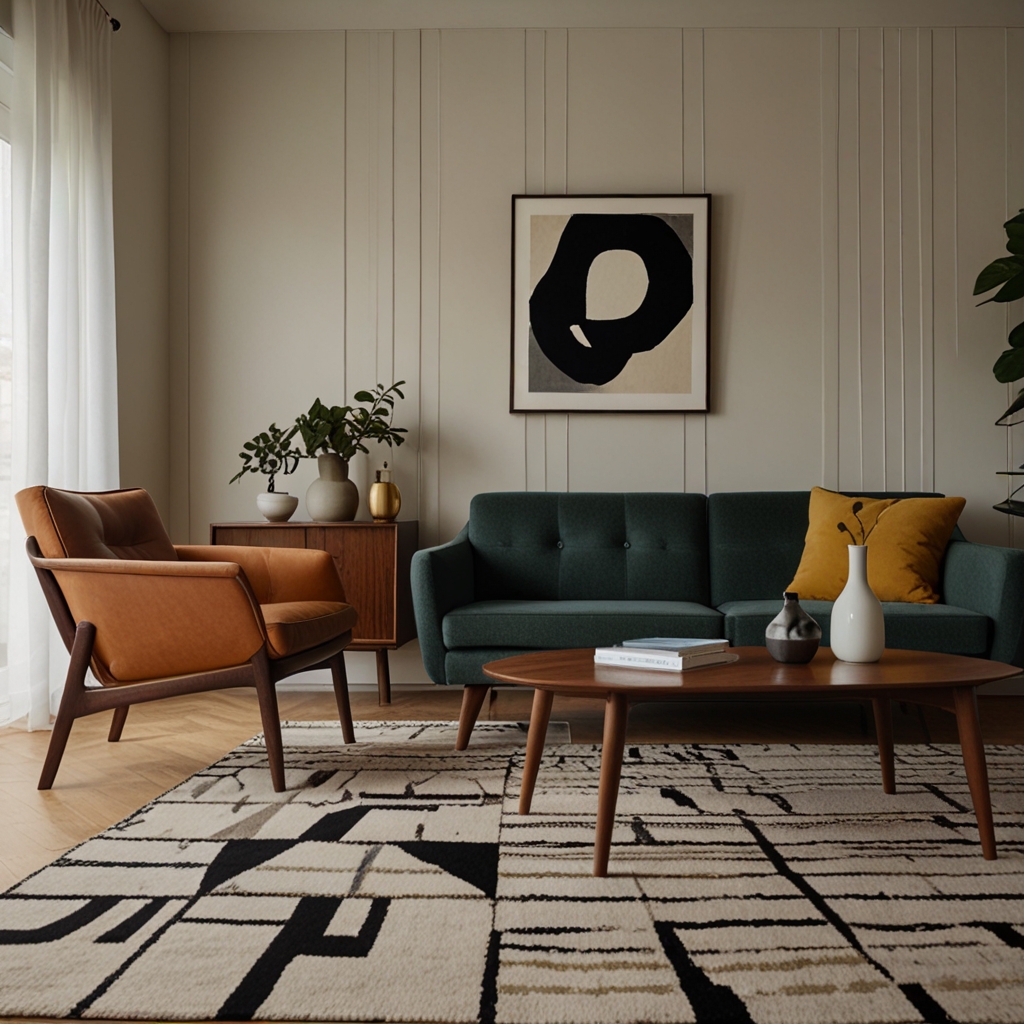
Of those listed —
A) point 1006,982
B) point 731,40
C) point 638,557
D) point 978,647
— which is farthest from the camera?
point 731,40

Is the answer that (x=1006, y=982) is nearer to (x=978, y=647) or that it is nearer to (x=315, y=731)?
(x=978, y=647)

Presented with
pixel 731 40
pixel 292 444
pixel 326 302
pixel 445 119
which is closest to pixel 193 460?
pixel 292 444

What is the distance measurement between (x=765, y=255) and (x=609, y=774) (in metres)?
2.86

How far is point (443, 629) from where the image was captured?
9.83 ft

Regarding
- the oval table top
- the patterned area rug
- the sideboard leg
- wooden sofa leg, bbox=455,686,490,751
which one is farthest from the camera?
the sideboard leg

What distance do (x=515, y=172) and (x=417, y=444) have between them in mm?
1240

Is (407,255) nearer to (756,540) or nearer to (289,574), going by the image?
(289,574)

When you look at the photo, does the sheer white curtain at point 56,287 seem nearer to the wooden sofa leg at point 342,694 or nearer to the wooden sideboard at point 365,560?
the wooden sideboard at point 365,560

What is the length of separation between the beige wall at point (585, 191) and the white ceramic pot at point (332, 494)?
0.34 meters

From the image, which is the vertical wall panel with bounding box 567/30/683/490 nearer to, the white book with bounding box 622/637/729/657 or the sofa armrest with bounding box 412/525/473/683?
the sofa armrest with bounding box 412/525/473/683

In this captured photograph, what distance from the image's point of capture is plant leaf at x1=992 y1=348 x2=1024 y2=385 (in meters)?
3.48

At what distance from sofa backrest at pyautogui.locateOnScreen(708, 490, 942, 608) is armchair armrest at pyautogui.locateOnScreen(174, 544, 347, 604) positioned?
1.46 m

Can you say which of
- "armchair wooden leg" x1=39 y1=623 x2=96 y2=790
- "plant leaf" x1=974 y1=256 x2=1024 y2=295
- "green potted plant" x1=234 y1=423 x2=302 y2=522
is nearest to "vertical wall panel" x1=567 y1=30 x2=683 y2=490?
"green potted plant" x1=234 y1=423 x2=302 y2=522

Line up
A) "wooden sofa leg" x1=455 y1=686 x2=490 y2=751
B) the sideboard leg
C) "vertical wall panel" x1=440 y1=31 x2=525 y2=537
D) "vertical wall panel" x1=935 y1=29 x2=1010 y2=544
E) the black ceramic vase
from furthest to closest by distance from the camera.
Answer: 1. "vertical wall panel" x1=440 y1=31 x2=525 y2=537
2. "vertical wall panel" x1=935 y1=29 x2=1010 y2=544
3. the sideboard leg
4. "wooden sofa leg" x1=455 y1=686 x2=490 y2=751
5. the black ceramic vase
